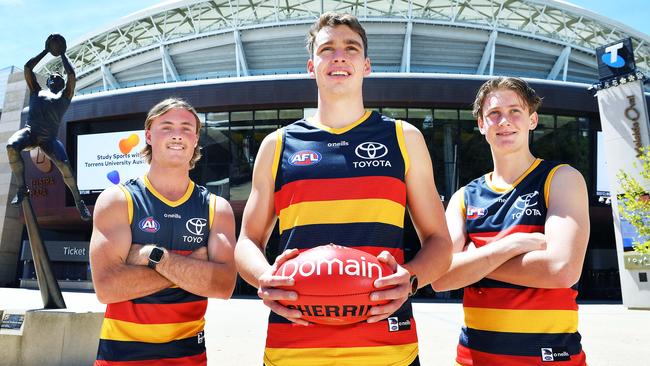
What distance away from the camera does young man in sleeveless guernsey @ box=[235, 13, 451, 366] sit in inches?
91.1

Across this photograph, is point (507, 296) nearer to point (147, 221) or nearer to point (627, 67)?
point (147, 221)

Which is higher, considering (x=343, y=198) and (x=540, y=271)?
(x=343, y=198)

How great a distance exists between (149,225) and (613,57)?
21.7m

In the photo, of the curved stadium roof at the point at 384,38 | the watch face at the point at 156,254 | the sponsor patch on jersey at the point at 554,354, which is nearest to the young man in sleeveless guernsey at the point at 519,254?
the sponsor patch on jersey at the point at 554,354

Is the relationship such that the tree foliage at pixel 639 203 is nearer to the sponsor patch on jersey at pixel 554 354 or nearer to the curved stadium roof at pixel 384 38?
the sponsor patch on jersey at pixel 554 354

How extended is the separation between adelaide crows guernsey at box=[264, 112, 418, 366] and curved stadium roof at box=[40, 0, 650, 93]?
3135 centimetres

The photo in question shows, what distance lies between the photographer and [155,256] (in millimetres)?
2949

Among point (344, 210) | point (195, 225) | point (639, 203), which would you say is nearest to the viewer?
point (344, 210)

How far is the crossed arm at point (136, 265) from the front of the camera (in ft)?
9.68

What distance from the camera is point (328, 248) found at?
2143 mm

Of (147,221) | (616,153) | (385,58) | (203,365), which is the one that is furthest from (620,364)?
(385,58)

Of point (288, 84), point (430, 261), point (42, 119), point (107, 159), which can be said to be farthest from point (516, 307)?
point (107, 159)

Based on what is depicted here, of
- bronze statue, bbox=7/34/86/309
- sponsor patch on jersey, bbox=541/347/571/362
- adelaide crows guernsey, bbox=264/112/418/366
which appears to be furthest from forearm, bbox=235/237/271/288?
bronze statue, bbox=7/34/86/309

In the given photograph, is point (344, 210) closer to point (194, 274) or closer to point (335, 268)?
point (335, 268)
